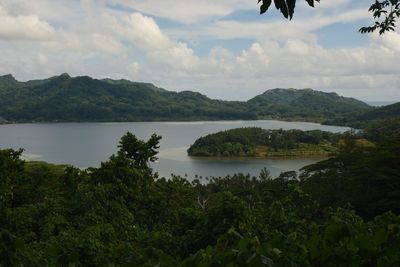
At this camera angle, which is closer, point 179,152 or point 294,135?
point 179,152

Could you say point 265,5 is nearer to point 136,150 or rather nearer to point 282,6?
point 282,6

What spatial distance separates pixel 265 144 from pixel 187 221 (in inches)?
4869

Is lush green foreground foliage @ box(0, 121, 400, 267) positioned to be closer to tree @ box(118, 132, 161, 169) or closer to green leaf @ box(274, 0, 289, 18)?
tree @ box(118, 132, 161, 169)

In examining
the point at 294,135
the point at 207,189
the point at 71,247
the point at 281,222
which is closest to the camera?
the point at 71,247

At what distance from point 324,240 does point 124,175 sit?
19862mm

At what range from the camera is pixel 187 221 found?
14086mm

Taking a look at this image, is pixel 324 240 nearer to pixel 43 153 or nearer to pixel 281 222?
pixel 281 222

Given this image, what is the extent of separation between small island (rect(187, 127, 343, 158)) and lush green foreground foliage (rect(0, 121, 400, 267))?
80461 millimetres

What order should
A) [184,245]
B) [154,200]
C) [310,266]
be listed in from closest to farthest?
[310,266] < [184,245] < [154,200]

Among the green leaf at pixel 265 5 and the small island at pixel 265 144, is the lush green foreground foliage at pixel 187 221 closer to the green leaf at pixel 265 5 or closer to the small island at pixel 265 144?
the green leaf at pixel 265 5

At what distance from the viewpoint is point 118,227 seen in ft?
56.2

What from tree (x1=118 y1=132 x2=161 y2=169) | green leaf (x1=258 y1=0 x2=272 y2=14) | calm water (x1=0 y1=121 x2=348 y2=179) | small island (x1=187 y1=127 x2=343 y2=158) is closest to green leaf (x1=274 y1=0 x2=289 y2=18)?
green leaf (x1=258 y1=0 x2=272 y2=14)

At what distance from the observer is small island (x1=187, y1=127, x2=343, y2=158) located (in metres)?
123

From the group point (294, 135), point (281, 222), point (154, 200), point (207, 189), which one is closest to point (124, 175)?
point (154, 200)
